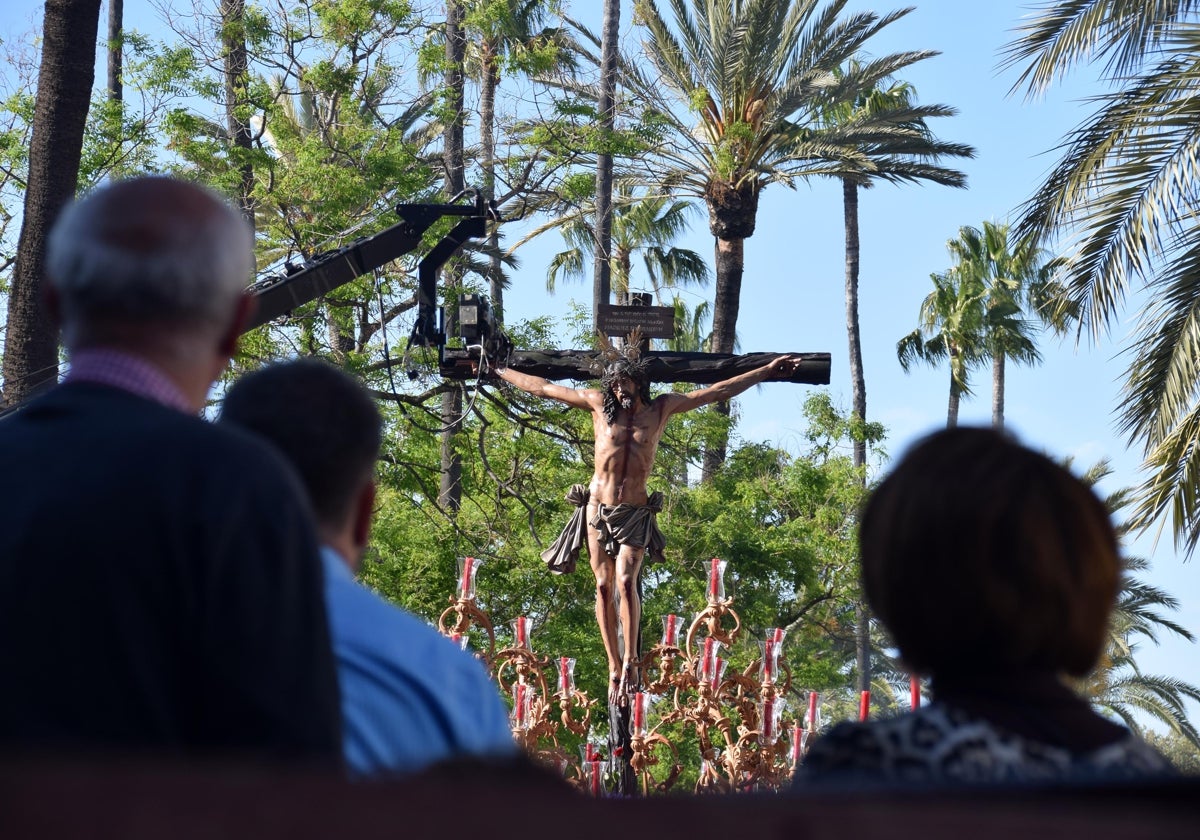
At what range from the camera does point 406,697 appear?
5.69 feet

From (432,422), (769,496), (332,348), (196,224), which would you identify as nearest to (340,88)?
(332,348)

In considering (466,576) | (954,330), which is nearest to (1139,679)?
(954,330)

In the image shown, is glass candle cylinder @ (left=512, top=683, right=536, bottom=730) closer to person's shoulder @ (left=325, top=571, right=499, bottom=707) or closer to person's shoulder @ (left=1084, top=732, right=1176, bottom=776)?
person's shoulder @ (left=325, top=571, right=499, bottom=707)

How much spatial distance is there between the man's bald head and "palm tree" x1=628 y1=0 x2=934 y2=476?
18775 millimetres

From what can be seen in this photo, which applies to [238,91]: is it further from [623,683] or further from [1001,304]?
[1001,304]

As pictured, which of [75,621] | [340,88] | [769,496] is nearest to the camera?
[75,621]

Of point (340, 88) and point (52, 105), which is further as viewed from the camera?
point (340, 88)

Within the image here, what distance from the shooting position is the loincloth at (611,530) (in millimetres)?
11109

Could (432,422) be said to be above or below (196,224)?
above

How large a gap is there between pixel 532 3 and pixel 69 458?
19.8 meters

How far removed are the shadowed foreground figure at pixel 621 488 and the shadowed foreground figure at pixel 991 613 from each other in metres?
9.03

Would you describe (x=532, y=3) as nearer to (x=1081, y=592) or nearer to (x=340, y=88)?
(x=340, y=88)

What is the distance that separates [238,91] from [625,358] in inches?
350

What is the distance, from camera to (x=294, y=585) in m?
1.45
